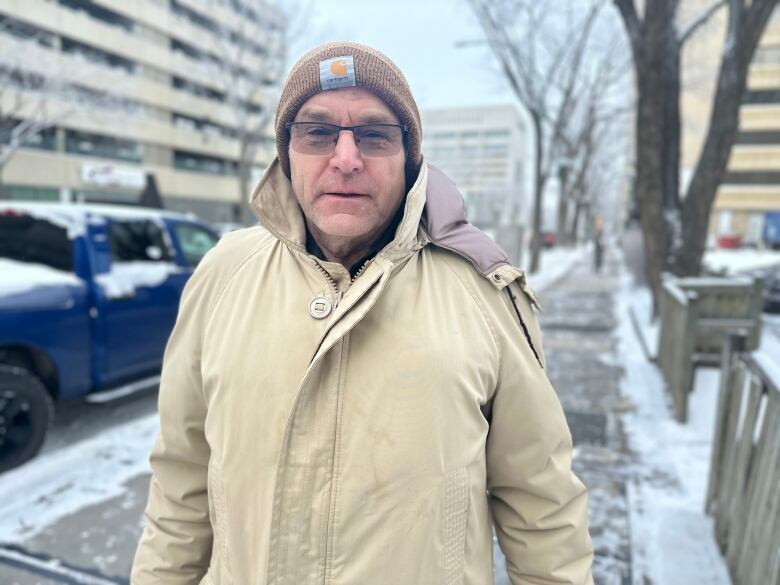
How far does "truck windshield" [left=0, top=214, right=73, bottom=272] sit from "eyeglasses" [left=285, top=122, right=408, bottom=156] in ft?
13.1

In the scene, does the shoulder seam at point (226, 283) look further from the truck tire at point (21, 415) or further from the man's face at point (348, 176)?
the truck tire at point (21, 415)

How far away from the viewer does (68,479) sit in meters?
3.87

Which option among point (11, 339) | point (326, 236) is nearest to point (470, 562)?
point (326, 236)

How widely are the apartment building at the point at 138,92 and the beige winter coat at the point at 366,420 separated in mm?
23350

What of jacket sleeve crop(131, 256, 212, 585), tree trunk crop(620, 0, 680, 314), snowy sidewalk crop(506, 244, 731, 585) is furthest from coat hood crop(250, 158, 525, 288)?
tree trunk crop(620, 0, 680, 314)

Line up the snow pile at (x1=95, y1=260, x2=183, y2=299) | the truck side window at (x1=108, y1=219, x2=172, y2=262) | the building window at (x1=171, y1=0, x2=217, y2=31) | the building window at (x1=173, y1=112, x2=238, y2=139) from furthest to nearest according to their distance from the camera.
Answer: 1. the building window at (x1=173, y1=112, x2=238, y2=139)
2. the building window at (x1=171, y1=0, x2=217, y2=31)
3. the truck side window at (x1=108, y1=219, x2=172, y2=262)
4. the snow pile at (x1=95, y1=260, x2=183, y2=299)

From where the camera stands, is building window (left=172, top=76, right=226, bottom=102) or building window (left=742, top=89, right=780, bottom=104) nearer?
building window (left=172, top=76, right=226, bottom=102)

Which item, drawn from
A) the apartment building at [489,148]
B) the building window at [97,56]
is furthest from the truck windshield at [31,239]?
the apartment building at [489,148]

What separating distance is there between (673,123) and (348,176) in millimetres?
8036

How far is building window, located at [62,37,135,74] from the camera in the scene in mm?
34625

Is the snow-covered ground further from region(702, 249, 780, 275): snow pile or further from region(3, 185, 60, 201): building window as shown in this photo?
region(3, 185, 60, 201): building window

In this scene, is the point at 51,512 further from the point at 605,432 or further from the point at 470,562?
the point at 605,432

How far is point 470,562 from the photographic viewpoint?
1.34m

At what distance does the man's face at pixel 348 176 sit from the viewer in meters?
1.32
